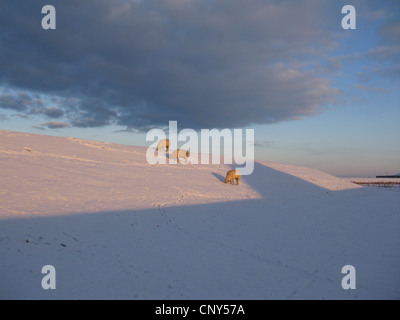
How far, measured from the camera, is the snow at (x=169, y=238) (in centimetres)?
898

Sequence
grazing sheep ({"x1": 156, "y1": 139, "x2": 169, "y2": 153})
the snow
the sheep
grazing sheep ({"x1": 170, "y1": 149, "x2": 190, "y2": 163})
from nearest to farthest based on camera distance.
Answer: the snow < the sheep < grazing sheep ({"x1": 170, "y1": 149, "x2": 190, "y2": 163}) < grazing sheep ({"x1": 156, "y1": 139, "x2": 169, "y2": 153})

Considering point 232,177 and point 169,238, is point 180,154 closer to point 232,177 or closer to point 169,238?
point 232,177

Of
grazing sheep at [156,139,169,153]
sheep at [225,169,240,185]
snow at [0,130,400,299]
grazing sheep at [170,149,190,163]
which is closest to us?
snow at [0,130,400,299]

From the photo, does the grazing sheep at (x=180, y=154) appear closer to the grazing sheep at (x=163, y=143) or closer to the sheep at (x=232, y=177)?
the grazing sheep at (x=163, y=143)

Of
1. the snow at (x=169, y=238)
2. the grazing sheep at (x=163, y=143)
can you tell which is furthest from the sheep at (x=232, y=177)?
the grazing sheep at (x=163, y=143)

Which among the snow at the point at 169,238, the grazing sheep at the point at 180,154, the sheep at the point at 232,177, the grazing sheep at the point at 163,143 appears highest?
the grazing sheep at the point at 163,143

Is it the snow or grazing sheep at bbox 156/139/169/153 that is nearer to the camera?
the snow

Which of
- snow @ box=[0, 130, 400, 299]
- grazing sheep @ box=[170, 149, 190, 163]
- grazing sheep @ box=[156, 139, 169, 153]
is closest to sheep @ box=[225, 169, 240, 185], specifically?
snow @ box=[0, 130, 400, 299]

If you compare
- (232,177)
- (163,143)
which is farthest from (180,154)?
(232,177)

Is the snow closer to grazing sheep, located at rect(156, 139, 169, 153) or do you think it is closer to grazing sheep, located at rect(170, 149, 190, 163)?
grazing sheep, located at rect(170, 149, 190, 163)

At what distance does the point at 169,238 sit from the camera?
13.0 m

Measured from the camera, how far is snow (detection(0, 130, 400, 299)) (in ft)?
29.5
